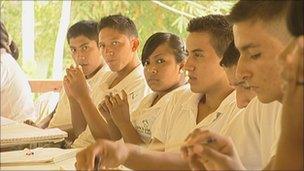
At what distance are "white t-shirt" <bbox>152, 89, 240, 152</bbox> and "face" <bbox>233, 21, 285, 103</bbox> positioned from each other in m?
0.44

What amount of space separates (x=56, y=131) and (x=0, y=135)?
0.20 m

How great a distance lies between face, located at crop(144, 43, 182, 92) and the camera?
218 centimetres

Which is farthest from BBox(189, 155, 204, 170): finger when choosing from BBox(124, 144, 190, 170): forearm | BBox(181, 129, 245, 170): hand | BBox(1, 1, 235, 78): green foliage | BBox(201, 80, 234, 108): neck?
BBox(1, 1, 235, 78): green foliage

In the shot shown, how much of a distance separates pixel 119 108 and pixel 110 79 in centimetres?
55

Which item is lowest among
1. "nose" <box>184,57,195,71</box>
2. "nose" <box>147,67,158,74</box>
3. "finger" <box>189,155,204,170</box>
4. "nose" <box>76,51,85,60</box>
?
"finger" <box>189,155,204,170</box>

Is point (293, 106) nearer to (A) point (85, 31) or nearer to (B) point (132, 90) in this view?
(B) point (132, 90)

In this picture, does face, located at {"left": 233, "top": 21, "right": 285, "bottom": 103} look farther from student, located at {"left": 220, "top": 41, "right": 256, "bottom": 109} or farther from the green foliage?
the green foliage

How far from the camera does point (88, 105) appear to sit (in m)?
2.31

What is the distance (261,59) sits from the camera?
121 centimetres

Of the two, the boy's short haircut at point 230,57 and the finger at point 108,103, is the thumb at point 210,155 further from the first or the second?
the finger at point 108,103

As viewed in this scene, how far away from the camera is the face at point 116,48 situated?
254 centimetres

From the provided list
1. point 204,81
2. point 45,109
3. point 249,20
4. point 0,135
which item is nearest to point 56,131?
point 0,135

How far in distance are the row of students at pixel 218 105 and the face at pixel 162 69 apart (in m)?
0.15

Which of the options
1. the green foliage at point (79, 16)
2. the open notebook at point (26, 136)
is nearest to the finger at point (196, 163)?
the open notebook at point (26, 136)
